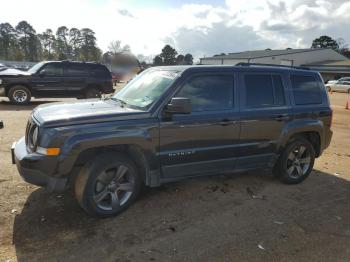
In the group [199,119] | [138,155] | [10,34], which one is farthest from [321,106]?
[10,34]

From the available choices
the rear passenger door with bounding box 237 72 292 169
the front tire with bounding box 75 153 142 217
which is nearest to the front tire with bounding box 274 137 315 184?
the rear passenger door with bounding box 237 72 292 169

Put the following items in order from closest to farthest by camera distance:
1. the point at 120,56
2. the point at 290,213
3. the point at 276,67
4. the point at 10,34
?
the point at 290,213 → the point at 276,67 → the point at 120,56 → the point at 10,34

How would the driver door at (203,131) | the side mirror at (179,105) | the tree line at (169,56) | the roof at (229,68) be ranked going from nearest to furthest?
1. the side mirror at (179,105)
2. the driver door at (203,131)
3. the roof at (229,68)
4. the tree line at (169,56)

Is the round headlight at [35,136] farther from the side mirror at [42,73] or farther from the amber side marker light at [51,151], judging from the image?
the side mirror at [42,73]

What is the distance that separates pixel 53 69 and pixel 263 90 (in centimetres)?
1155

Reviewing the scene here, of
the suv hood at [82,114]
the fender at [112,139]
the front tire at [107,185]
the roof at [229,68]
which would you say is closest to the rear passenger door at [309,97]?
the roof at [229,68]

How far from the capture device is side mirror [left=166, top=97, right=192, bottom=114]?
4.31m

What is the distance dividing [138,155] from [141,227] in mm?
866

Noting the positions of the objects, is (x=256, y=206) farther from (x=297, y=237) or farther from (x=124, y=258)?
(x=124, y=258)

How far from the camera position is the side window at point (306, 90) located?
5816mm

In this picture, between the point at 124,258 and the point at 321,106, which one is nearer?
the point at 124,258

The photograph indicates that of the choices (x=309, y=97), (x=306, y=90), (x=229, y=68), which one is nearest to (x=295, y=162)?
(x=309, y=97)

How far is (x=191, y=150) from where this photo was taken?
4742 mm

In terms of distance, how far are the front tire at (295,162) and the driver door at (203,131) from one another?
3.56 ft
